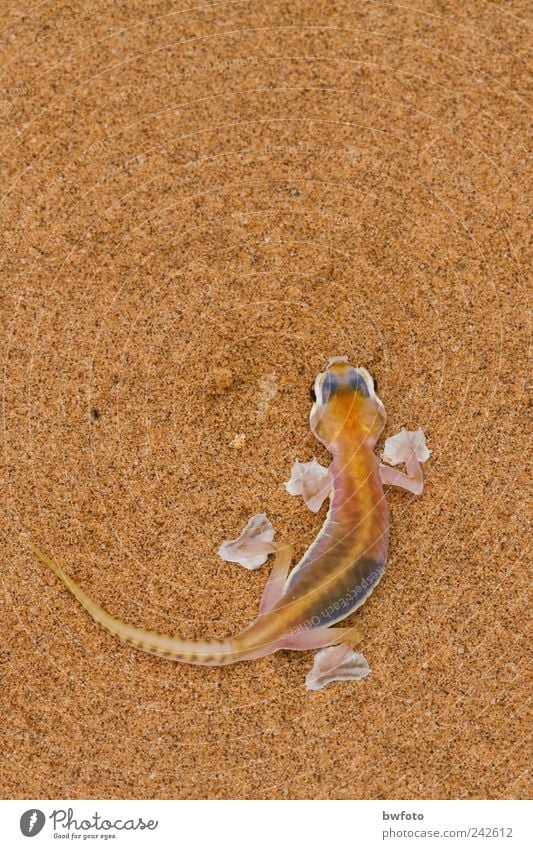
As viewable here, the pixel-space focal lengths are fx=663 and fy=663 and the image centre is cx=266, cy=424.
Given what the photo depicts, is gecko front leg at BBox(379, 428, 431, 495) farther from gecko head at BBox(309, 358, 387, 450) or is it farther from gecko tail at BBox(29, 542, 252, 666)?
gecko tail at BBox(29, 542, 252, 666)

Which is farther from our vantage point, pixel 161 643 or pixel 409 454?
pixel 409 454

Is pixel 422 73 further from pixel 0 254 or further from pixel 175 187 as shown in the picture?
pixel 0 254
